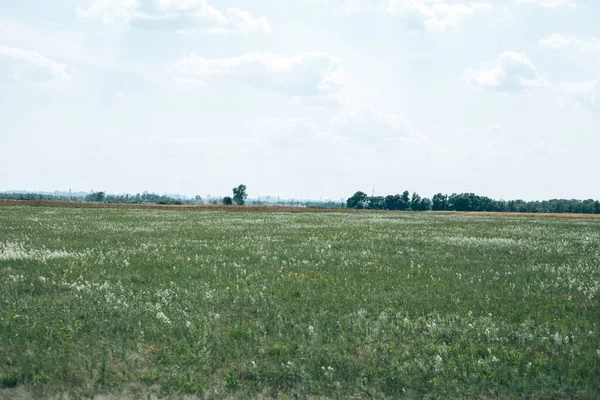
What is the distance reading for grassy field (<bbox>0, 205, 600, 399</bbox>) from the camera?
7.42 meters

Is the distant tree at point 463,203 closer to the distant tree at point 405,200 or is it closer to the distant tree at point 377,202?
the distant tree at point 405,200

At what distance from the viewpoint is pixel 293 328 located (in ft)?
32.6

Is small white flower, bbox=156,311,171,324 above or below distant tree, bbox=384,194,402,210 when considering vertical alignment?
below

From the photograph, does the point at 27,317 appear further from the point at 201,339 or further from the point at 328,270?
the point at 328,270

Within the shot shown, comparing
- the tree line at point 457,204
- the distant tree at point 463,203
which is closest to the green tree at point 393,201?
the tree line at point 457,204

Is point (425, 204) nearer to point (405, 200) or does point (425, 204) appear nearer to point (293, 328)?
point (405, 200)

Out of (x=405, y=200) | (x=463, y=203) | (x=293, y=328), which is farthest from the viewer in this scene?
(x=405, y=200)

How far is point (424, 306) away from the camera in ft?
38.1

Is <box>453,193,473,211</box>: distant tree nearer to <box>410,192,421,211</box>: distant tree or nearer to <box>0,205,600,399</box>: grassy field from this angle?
<box>410,192,421,211</box>: distant tree

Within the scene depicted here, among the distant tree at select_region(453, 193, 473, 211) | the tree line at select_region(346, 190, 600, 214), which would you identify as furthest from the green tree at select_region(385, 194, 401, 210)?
the distant tree at select_region(453, 193, 473, 211)

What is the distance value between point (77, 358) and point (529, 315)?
9903mm

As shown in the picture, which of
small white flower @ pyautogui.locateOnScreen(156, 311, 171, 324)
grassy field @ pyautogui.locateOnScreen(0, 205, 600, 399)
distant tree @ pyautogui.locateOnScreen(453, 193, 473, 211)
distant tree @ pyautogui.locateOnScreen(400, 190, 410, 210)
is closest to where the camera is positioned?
grassy field @ pyautogui.locateOnScreen(0, 205, 600, 399)

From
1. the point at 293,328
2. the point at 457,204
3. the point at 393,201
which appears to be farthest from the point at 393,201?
the point at 293,328

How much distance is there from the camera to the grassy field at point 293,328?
7.42 meters
